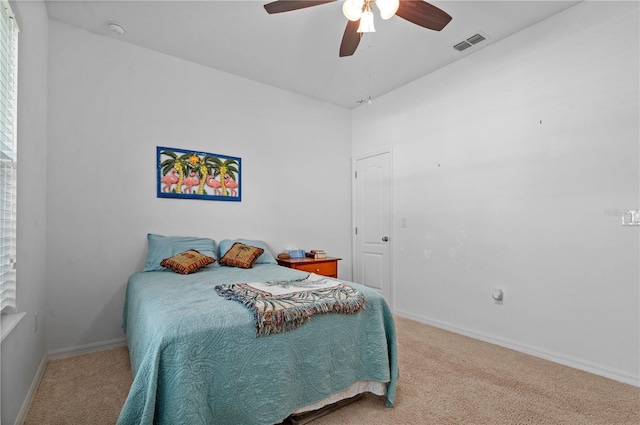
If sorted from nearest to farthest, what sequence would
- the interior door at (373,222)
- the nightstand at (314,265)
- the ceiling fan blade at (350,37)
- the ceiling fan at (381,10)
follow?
the ceiling fan at (381,10) < the ceiling fan blade at (350,37) < the nightstand at (314,265) < the interior door at (373,222)

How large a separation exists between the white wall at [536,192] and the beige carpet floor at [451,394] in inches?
13.8

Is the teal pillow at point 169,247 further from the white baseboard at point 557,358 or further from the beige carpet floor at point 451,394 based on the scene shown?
the white baseboard at point 557,358

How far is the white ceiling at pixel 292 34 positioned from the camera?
2.61 metres

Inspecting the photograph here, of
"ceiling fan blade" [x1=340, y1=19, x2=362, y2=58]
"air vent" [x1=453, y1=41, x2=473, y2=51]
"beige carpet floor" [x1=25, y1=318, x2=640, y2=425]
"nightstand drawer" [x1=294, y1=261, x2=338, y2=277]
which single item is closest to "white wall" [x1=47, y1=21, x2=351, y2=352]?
"nightstand drawer" [x1=294, y1=261, x2=338, y2=277]

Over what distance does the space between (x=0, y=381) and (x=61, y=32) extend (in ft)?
9.00

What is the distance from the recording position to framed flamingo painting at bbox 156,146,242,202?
128 inches

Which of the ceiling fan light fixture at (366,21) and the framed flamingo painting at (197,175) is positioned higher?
the ceiling fan light fixture at (366,21)

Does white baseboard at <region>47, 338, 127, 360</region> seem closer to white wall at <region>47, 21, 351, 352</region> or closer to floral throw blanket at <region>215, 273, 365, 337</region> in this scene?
white wall at <region>47, 21, 351, 352</region>

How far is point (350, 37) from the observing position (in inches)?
92.0

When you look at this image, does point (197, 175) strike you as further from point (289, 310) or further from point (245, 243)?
point (289, 310)

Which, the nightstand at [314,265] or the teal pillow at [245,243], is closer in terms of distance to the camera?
the teal pillow at [245,243]

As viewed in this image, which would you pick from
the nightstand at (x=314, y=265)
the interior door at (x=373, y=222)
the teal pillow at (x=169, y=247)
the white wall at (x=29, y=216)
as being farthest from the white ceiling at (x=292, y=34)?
the nightstand at (x=314, y=265)

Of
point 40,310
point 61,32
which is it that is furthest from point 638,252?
point 61,32

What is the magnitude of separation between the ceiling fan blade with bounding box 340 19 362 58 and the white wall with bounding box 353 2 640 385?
5.09ft
